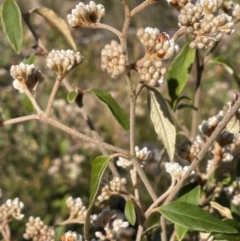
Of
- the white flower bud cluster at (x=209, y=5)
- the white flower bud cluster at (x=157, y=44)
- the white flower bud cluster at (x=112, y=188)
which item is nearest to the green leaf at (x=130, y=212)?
the white flower bud cluster at (x=112, y=188)

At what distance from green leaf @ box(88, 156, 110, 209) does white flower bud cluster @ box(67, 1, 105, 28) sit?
0.99 feet

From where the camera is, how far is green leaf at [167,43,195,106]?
5.64ft

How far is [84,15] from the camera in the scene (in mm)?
1322

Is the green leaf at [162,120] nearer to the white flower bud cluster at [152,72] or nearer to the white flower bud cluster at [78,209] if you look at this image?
the white flower bud cluster at [152,72]

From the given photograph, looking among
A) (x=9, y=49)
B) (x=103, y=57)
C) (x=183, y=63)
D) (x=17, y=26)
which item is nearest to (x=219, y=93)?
(x=9, y=49)

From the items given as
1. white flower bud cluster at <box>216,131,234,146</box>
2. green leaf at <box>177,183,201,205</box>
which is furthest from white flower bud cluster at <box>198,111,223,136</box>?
green leaf at <box>177,183,201,205</box>

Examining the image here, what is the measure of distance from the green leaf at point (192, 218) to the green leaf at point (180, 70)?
0.45 metres

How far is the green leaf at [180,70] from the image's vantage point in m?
1.72

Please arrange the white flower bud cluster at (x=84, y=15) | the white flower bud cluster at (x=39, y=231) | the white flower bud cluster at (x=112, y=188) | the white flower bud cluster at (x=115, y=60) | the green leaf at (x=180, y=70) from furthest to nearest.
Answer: the green leaf at (x=180, y=70) < the white flower bud cluster at (x=39, y=231) < the white flower bud cluster at (x=112, y=188) < the white flower bud cluster at (x=84, y=15) < the white flower bud cluster at (x=115, y=60)

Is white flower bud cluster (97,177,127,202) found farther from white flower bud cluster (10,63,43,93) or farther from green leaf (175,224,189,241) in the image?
white flower bud cluster (10,63,43,93)

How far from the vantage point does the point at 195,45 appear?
4.20 ft

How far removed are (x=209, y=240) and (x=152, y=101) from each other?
33cm

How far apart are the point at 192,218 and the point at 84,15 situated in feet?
1.64

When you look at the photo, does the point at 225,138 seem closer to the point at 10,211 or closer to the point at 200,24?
the point at 200,24
